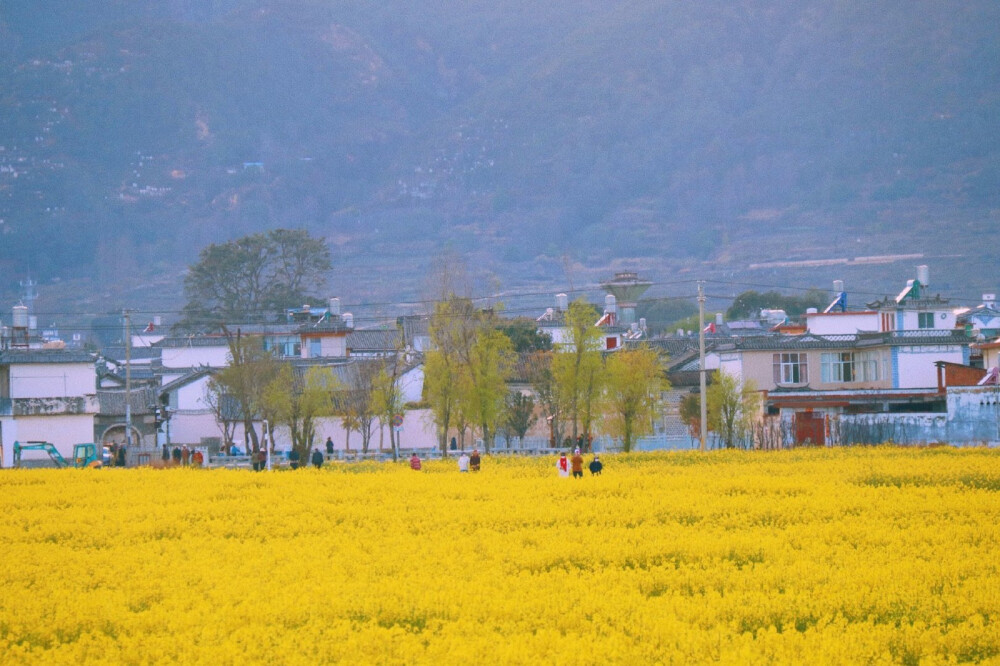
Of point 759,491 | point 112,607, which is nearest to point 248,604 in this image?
point 112,607

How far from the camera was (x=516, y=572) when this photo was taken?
20.6 m

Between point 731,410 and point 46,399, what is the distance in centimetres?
3059

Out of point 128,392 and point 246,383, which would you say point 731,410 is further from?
point 128,392

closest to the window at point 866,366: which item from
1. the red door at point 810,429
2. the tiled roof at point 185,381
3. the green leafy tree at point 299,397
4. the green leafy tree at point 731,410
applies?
the green leafy tree at point 731,410

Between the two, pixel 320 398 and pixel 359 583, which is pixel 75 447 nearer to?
pixel 320 398

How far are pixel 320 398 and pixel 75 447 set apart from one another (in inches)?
496

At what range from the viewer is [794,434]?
56656 mm

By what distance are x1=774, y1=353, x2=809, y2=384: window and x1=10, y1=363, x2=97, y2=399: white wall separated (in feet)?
109

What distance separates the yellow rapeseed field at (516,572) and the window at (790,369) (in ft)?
103

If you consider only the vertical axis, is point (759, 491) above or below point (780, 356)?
below

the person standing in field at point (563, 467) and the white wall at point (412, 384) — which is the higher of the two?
the white wall at point (412, 384)

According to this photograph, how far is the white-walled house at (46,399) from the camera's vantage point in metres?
59.9

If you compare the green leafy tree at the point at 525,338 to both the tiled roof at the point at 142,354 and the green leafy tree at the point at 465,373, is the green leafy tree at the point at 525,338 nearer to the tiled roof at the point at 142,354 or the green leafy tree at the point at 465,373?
the green leafy tree at the point at 465,373

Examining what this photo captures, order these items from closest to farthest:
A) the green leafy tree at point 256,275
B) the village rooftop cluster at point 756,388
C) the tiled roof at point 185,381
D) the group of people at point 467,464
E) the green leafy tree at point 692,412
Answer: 1. the group of people at point 467,464
2. the village rooftop cluster at point 756,388
3. the green leafy tree at point 692,412
4. the tiled roof at point 185,381
5. the green leafy tree at point 256,275
